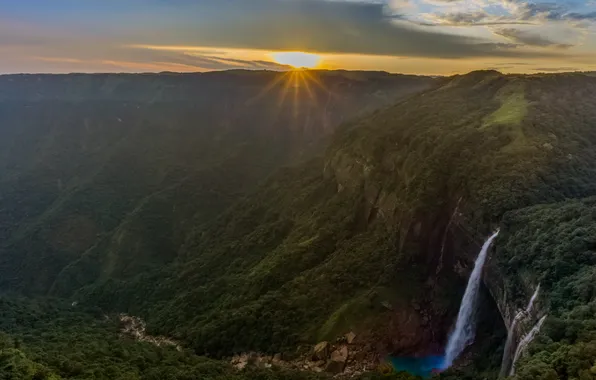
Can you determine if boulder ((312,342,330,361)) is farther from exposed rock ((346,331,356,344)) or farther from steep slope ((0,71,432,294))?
steep slope ((0,71,432,294))

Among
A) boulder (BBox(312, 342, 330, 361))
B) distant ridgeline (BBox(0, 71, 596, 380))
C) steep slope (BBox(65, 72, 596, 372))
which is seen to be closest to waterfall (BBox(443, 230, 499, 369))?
distant ridgeline (BBox(0, 71, 596, 380))

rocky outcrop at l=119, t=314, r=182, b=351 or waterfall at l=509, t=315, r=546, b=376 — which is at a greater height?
waterfall at l=509, t=315, r=546, b=376

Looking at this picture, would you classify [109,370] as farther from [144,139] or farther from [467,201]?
[144,139]

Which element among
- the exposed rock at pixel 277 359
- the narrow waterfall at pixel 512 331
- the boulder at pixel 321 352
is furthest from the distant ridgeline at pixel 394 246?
the exposed rock at pixel 277 359

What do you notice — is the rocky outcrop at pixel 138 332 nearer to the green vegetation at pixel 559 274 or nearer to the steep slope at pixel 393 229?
the steep slope at pixel 393 229

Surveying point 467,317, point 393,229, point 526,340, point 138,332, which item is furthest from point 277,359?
point 138,332

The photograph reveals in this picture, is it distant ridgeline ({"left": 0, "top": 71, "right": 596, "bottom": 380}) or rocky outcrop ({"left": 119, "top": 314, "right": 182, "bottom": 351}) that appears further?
rocky outcrop ({"left": 119, "top": 314, "right": 182, "bottom": 351})

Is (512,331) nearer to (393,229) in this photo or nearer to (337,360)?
(337,360)

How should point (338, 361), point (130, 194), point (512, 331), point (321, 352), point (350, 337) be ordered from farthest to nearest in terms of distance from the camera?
point (130, 194) < point (350, 337) < point (321, 352) < point (338, 361) < point (512, 331)
